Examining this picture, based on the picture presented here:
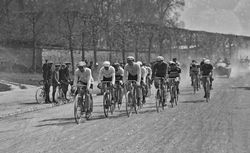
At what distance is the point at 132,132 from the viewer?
12422 millimetres

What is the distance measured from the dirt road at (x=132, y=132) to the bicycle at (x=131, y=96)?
0.95 feet

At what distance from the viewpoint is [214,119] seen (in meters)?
15.2

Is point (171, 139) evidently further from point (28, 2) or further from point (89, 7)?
point (28, 2)

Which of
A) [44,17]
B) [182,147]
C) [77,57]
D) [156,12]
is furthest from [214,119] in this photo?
[156,12]

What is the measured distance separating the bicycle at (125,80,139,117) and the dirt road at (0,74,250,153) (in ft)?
0.95

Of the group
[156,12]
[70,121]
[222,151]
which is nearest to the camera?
[222,151]

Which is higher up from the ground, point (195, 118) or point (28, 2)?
point (28, 2)

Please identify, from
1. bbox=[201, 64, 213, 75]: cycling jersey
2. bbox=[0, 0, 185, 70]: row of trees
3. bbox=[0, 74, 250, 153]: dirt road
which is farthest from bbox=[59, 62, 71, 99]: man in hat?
bbox=[0, 0, 185, 70]: row of trees

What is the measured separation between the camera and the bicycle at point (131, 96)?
16438 millimetres

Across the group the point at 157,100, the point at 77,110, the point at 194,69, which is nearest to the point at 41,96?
the point at 157,100

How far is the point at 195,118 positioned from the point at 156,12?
64100 mm

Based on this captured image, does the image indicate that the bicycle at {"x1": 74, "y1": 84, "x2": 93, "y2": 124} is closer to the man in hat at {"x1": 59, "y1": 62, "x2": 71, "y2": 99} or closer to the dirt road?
the dirt road

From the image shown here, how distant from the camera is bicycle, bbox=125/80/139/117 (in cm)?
1644

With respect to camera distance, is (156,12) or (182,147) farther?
(156,12)
